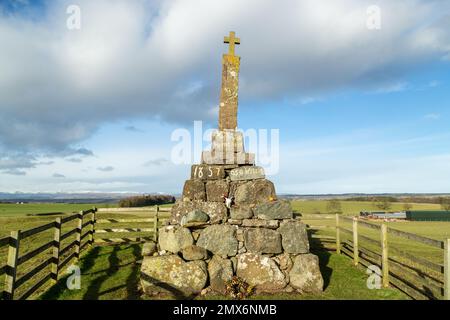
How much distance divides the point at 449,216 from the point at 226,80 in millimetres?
32894

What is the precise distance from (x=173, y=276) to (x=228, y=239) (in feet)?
4.68

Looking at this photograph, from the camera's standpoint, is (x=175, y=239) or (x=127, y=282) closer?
(x=175, y=239)

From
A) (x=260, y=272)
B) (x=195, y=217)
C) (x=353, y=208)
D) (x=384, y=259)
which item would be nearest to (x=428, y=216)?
(x=353, y=208)

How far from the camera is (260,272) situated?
7223 millimetres

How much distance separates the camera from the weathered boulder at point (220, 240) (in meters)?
7.37

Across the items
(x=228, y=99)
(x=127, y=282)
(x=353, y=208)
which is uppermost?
Answer: (x=228, y=99)

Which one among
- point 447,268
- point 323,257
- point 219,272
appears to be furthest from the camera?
point 323,257

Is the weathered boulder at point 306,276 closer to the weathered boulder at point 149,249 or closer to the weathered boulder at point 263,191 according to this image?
the weathered boulder at point 263,191

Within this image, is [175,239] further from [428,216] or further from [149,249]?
[428,216]

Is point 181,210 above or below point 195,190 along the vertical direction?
below

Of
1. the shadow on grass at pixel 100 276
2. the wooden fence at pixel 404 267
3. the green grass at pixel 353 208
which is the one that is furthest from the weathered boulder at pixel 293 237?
the green grass at pixel 353 208

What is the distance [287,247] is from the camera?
7430 millimetres
